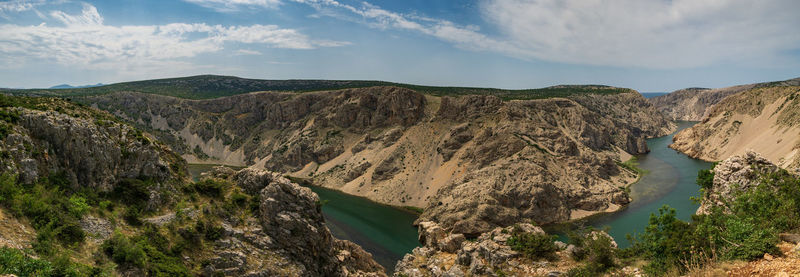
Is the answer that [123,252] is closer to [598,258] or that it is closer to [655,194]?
[598,258]

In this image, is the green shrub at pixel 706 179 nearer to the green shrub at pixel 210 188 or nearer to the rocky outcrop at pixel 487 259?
the rocky outcrop at pixel 487 259

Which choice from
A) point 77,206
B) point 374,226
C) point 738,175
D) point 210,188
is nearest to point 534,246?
point 738,175

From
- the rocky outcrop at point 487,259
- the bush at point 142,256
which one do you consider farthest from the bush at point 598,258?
the bush at point 142,256

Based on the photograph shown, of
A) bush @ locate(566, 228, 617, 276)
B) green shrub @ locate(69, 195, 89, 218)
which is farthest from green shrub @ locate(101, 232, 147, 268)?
bush @ locate(566, 228, 617, 276)

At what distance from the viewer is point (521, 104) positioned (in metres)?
109

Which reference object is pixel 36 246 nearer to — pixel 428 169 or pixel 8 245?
pixel 8 245

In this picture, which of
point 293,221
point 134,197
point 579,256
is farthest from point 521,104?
point 134,197

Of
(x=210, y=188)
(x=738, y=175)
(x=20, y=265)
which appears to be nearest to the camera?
(x=20, y=265)

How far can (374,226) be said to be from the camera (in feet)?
214

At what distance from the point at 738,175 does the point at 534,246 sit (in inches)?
555

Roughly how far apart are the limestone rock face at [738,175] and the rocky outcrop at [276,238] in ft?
92.4

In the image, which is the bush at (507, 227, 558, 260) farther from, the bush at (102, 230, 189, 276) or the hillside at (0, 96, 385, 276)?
the bush at (102, 230, 189, 276)

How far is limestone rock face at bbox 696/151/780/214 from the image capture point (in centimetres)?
2150

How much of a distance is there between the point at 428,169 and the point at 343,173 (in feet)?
83.7
